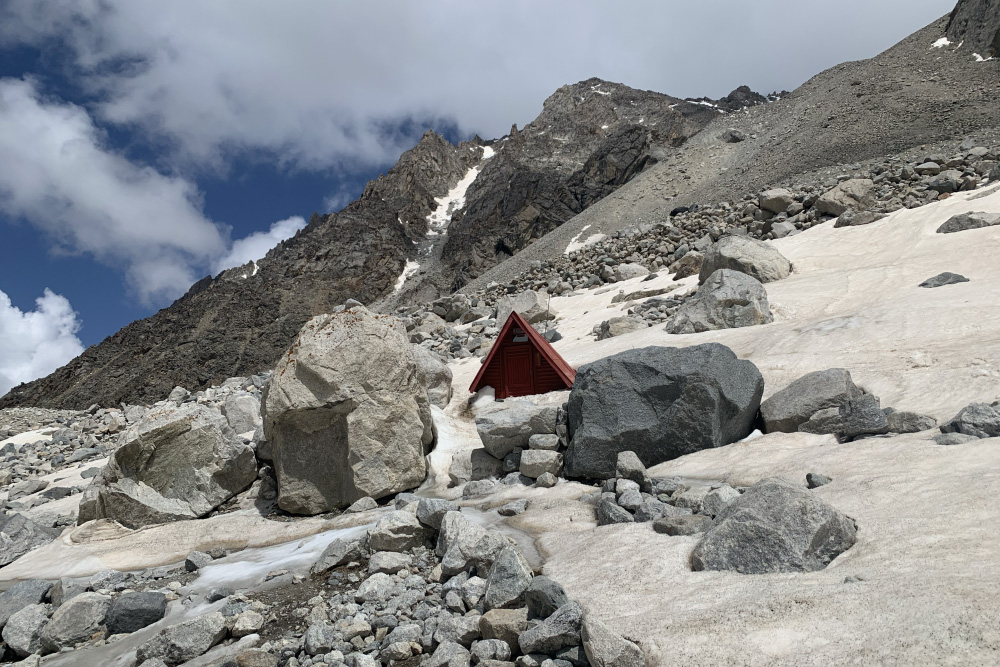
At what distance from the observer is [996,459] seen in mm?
4422

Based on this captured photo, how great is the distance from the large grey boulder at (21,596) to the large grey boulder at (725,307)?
11553 millimetres

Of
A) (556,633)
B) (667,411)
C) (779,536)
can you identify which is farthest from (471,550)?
(667,411)

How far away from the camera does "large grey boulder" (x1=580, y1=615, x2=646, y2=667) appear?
2859 mm

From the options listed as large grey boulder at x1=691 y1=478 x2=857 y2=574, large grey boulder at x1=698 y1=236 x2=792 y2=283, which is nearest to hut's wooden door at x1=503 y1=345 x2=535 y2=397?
large grey boulder at x1=698 y1=236 x2=792 y2=283

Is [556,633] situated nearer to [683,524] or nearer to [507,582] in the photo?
[507,582]

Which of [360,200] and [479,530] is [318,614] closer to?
[479,530]

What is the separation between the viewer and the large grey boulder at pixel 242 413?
11.5m

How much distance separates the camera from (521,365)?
11656 millimetres

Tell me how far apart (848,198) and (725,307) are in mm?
12855

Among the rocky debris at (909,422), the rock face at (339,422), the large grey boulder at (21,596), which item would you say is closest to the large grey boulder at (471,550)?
the rock face at (339,422)

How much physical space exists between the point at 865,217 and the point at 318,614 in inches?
813

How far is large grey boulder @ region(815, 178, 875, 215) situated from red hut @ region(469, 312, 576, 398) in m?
15.8

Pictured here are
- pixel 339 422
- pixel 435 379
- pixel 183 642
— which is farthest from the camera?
pixel 435 379

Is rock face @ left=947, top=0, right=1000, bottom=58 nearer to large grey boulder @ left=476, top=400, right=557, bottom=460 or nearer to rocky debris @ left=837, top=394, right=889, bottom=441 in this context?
rocky debris @ left=837, top=394, right=889, bottom=441
